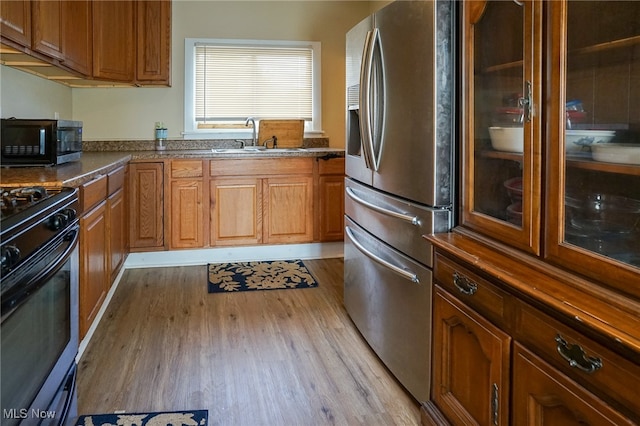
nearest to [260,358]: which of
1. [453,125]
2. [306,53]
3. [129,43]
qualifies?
[453,125]

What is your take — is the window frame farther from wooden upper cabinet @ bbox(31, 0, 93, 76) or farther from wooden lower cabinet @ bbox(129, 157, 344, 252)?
wooden upper cabinet @ bbox(31, 0, 93, 76)

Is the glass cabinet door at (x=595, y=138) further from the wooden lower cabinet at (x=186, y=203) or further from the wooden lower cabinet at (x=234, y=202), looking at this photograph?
the wooden lower cabinet at (x=186, y=203)

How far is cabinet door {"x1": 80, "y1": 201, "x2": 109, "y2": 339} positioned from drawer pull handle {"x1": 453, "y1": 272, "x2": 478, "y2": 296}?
164 centimetres

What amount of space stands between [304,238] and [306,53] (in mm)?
1752

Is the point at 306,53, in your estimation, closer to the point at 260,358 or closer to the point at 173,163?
the point at 173,163

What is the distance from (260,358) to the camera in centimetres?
260

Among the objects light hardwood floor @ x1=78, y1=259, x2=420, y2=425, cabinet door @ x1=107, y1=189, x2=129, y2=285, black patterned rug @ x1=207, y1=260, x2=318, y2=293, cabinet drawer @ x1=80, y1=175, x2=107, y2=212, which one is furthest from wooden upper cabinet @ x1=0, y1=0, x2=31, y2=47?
black patterned rug @ x1=207, y1=260, x2=318, y2=293

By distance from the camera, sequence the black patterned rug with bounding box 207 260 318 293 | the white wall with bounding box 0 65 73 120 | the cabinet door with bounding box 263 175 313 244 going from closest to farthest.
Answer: the white wall with bounding box 0 65 73 120
the black patterned rug with bounding box 207 260 318 293
the cabinet door with bounding box 263 175 313 244

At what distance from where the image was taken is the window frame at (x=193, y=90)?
468 cm

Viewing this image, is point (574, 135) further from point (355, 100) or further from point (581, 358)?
point (355, 100)

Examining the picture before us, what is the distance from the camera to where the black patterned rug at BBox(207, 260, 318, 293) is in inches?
149

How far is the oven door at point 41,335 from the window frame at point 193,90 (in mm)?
3039

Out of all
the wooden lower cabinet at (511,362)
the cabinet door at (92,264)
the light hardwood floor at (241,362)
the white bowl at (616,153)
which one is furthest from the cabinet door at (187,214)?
the white bowl at (616,153)

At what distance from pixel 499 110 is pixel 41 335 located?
151 cm
